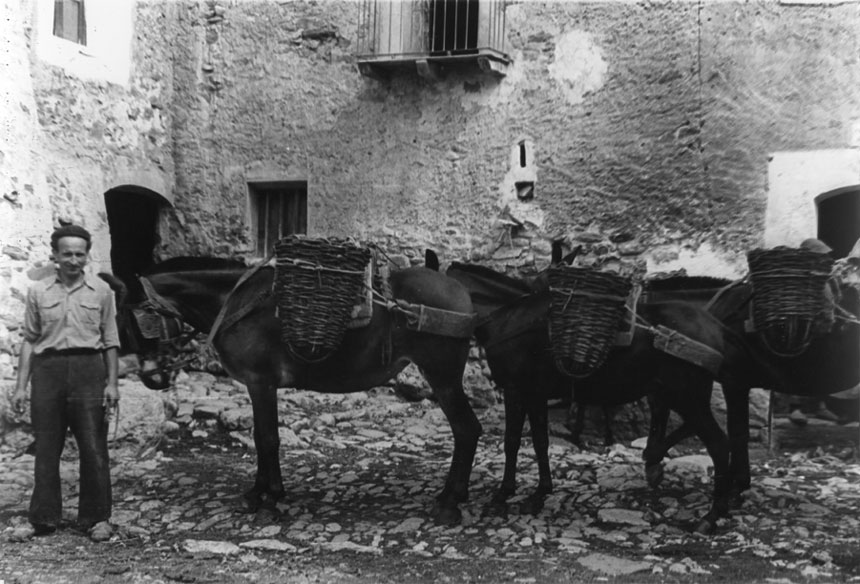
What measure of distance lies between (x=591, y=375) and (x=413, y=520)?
151 centimetres

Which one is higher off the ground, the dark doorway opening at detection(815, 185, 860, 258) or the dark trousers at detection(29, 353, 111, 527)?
the dark doorway opening at detection(815, 185, 860, 258)

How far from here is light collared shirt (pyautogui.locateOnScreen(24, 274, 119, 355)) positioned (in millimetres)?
5676

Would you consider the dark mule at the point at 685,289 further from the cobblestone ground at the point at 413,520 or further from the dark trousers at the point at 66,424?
the dark trousers at the point at 66,424

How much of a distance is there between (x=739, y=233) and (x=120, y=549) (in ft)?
20.3

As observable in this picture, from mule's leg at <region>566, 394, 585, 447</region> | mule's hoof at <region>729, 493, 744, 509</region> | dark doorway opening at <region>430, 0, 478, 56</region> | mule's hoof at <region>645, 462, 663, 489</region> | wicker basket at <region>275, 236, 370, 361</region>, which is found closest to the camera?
wicker basket at <region>275, 236, 370, 361</region>

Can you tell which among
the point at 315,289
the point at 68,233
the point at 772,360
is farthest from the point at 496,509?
the point at 68,233

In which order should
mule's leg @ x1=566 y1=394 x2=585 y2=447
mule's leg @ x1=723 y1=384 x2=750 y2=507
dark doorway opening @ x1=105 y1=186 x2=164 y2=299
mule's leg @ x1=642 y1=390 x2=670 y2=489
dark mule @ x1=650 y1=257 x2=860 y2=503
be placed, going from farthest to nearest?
1. dark doorway opening @ x1=105 y1=186 x2=164 y2=299
2. mule's leg @ x1=566 y1=394 x2=585 y2=447
3. mule's leg @ x1=642 y1=390 x2=670 y2=489
4. mule's leg @ x1=723 y1=384 x2=750 y2=507
5. dark mule @ x1=650 y1=257 x2=860 y2=503

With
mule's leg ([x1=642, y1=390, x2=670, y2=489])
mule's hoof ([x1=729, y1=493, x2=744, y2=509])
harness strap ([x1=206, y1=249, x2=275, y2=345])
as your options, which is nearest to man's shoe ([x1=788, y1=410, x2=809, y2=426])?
mule's leg ([x1=642, y1=390, x2=670, y2=489])

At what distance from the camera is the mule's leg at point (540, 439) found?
6352mm

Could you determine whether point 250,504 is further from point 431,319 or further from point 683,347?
point 683,347

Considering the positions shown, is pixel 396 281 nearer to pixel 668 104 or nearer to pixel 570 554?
pixel 570 554

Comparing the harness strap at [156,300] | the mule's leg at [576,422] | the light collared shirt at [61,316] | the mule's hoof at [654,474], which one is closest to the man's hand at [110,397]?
the light collared shirt at [61,316]

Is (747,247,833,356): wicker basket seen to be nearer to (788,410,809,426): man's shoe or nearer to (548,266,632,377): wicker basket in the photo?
(548,266,632,377): wicker basket

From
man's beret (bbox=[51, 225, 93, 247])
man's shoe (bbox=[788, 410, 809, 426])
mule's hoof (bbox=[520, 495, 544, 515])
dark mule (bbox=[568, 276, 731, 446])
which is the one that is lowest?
mule's hoof (bbox=[520, 495, 544, 515])
